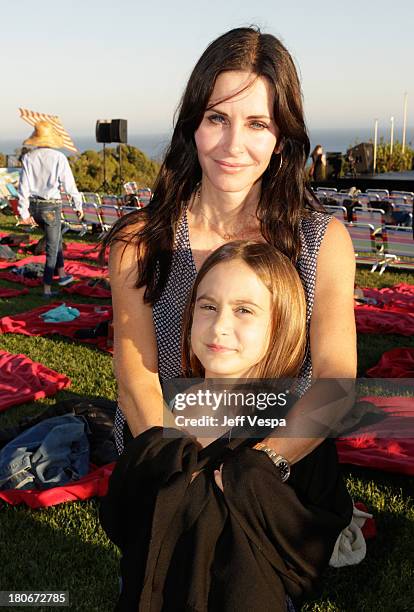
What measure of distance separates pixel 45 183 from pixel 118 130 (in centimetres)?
1138

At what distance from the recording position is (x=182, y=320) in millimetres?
2170

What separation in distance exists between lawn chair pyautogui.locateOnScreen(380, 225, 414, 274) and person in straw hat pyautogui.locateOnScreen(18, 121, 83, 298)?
5366 millimetres

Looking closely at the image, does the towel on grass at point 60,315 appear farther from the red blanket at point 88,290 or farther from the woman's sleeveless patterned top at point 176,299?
the woman's sleeveless patterned top at point 176,299

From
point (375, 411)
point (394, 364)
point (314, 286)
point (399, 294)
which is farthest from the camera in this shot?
point (399, 294)

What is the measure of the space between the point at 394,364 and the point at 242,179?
5.10 metres

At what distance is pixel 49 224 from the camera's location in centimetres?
953

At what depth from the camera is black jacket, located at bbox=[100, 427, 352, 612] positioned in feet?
5.56

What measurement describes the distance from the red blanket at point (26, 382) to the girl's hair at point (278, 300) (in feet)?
13.6

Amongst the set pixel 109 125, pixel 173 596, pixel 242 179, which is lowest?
pixel 173 596

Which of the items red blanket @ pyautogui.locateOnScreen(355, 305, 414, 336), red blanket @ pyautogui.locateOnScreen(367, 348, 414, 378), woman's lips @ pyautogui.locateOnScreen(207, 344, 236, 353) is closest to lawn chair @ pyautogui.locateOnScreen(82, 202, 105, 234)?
red blanket @ pyautogui.locateOnScreen(355, 305, 414, 336)

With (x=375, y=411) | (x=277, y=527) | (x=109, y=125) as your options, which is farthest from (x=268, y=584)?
(x=109, y=125)

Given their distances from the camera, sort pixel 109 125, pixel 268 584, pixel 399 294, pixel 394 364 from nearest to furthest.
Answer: pixel 268 584, pixel 394 364, pixel 399 294, pixel 109 125

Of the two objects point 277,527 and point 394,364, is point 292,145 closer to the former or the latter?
point 277,527

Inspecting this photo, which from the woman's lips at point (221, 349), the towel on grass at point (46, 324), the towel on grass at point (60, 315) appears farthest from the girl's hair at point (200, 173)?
the towel on grass at point (60, 315)
